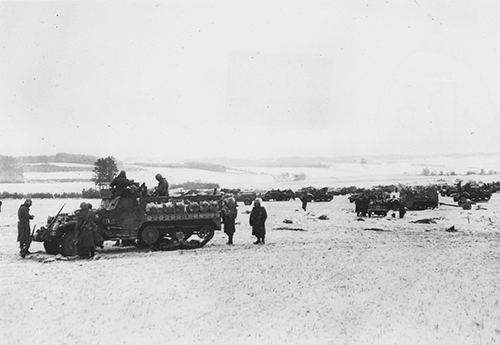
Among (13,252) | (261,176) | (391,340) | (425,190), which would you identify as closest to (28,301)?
(391,340)

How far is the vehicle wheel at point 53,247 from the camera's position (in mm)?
16781

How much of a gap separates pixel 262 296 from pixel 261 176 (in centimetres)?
11820

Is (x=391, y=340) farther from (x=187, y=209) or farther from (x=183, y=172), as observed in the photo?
(x=183, y=172)

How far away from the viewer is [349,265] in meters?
13.8

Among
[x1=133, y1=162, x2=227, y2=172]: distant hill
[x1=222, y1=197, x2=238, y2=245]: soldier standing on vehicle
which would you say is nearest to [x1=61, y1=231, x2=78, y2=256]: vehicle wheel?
[x1=222, y1=197, x2=238, y2=245]: soldier standing on vehicle

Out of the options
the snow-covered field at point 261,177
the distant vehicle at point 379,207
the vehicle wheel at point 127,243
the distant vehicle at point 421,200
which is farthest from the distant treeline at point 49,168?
the vehicle wheel at point 127,243

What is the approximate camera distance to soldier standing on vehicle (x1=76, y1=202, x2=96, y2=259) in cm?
1587

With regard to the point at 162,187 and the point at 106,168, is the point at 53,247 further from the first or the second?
the point at 106,168

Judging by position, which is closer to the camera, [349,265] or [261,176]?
[349,265]

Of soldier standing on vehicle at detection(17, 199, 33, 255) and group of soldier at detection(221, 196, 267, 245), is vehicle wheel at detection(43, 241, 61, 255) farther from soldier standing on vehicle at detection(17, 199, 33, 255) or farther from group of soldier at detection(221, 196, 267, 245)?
group of soldier at detection(221, 196, 267, 245)

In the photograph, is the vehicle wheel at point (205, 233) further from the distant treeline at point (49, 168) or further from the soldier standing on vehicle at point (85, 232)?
the distant treeline at point (49, 168)

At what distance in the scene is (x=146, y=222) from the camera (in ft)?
57.4

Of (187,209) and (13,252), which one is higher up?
(187,209)

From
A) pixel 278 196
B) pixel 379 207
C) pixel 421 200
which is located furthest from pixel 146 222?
pixel 278 196
